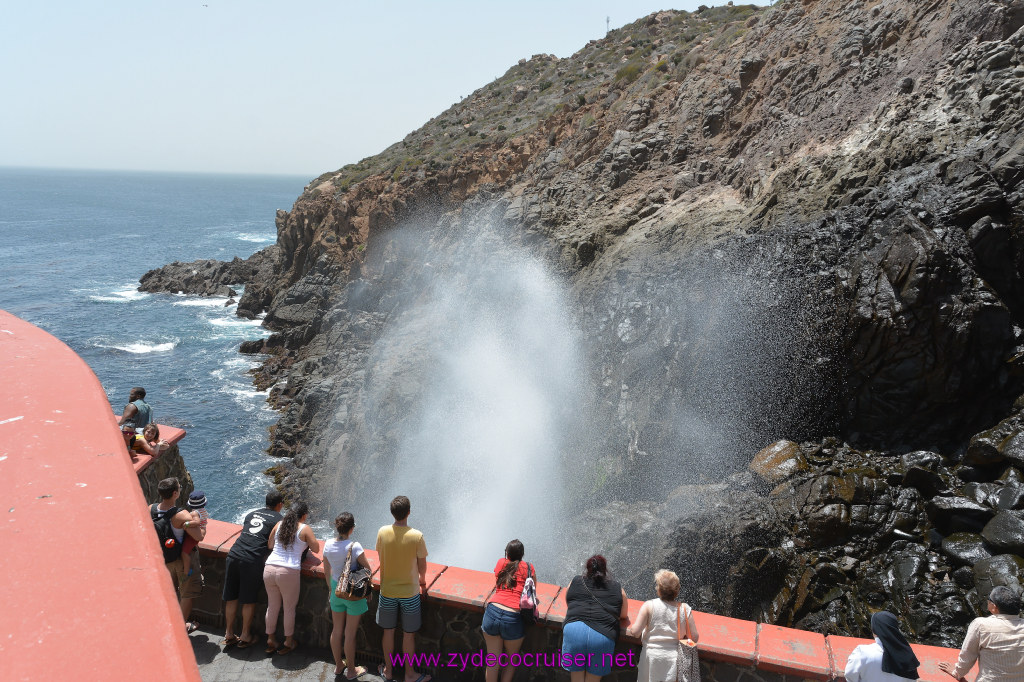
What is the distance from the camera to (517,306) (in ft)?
80.0

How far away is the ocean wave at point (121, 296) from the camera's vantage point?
52719mm

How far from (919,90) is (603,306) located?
9628 mm

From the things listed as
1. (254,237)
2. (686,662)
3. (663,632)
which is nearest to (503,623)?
(663,632)

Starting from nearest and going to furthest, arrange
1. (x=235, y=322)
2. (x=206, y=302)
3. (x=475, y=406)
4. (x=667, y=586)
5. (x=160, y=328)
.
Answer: (x=667, y=586) → (x=475, y=406) → (x=160, y=328) → (x=235, y=322) → (x=206, y=302)

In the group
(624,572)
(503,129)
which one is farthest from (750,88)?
(503,129)

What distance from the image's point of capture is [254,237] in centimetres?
9500

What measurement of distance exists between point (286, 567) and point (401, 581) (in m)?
1.07

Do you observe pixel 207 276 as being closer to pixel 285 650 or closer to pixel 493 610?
pixel 285 650

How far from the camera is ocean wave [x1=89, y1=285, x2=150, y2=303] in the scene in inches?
2076

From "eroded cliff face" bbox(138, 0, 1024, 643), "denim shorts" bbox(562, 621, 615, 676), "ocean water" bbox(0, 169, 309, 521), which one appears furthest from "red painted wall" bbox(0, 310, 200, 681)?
"ocean water" bbox(0, 169, 309, 521)

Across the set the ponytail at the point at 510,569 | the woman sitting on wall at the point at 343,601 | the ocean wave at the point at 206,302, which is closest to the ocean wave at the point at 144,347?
the ocean wave at the point at 206,302

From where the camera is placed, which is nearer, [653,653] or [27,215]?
[653,653]

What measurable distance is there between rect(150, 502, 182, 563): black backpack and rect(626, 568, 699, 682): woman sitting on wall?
13.0 ft

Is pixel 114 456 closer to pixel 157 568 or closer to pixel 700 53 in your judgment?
pixel 157 568
